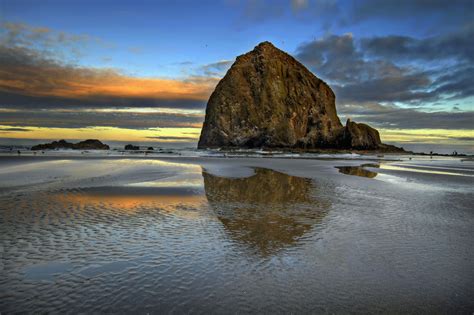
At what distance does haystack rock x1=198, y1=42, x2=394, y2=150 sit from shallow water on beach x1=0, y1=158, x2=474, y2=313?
80.2 m

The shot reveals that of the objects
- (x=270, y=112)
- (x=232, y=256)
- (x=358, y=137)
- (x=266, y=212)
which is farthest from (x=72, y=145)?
(x=232, y=256)

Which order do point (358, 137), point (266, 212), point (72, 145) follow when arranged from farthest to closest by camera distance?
point (358, 137) < point (72, 145) < point (266, 212)

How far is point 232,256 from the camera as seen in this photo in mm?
6031

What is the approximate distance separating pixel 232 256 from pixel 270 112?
3723 inches

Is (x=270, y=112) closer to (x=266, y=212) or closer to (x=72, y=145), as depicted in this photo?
(x=72, y=145)

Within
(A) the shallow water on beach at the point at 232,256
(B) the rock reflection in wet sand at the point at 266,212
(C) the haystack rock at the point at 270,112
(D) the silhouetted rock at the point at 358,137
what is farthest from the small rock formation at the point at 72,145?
(A) the shallow water on beach at the point at 232,256

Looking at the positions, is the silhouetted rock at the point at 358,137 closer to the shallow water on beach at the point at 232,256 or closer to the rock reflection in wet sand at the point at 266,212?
the rock reflection in wet sand at the point at 266,212

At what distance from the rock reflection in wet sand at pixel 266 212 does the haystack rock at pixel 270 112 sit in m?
75.7

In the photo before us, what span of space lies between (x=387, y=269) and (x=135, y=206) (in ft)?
25.5

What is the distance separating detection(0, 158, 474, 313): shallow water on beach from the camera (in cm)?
438

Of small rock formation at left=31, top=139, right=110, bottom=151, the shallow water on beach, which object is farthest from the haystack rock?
the shallow water on beach

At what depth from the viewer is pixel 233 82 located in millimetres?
100250

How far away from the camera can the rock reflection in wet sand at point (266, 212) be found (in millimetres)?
7212

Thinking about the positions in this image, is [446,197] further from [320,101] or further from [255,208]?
[320,101]
